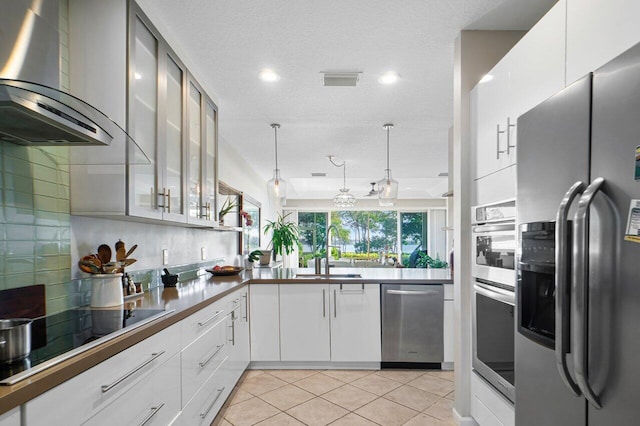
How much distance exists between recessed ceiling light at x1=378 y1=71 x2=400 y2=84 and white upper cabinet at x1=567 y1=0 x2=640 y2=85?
1509 mm

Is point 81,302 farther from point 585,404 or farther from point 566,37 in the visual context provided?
point 566,37

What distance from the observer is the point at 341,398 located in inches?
111

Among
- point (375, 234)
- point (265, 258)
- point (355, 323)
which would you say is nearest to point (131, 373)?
point (355, 323)

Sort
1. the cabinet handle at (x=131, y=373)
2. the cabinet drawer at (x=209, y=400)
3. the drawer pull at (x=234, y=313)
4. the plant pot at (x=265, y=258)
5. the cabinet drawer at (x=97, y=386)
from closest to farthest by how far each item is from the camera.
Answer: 1. the cabinet drawer at (x=97, y=386)
2. the cabinet handle at (x=131, y=373)
3. the cabinet drawer at (x=209, y=400)
4. the drawer pull at (x=234, y=313)
5. the plant pot at (x=265, y=258)

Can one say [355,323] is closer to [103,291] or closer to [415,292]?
[415,292]

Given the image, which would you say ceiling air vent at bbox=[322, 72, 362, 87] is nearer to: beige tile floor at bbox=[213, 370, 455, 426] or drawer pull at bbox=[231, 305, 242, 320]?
drawer pull at bbox=[231, 305, 242, 320]

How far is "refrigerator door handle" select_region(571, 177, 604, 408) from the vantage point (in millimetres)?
969

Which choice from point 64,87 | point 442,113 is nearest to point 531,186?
point 64,87

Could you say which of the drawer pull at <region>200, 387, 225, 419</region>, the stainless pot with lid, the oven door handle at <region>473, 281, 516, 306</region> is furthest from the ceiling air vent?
the stainless pot with lid

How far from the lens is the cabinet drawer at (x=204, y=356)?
1.89 metres

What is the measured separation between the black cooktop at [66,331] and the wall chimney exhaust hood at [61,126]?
68 cm

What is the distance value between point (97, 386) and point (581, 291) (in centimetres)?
139

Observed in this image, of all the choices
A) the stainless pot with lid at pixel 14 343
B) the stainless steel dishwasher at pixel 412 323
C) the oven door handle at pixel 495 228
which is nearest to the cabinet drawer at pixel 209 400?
the stainless pot with lid at pixel 14 343

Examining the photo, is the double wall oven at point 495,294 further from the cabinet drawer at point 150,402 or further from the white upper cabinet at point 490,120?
the cabinet drawer at point 150,402
